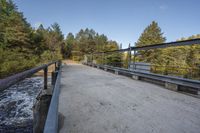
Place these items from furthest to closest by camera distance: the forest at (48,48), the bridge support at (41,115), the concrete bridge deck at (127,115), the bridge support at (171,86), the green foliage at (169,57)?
1. the forest at (48,48)
2. the green foliage at (169,57)
3. the bridge support at (171,86)
4. the concrete bridge deck at (127,115)
5. the bridge support at (41,115)

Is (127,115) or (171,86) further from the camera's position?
(171,86)

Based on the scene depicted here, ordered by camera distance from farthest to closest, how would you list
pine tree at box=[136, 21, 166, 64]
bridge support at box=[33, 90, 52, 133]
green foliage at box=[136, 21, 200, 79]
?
pine tree at box=[136, 21, 166, 64] < green foliage at box=[136, 21, 200, 79] < bridge support at box=[33, 90, 52, 133]

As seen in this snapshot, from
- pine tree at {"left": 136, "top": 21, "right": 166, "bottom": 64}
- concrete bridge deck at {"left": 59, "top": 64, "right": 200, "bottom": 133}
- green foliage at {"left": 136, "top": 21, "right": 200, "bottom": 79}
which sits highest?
pine tree at {"left": 136, "top": 21, "right": 166, "bottom": 64}

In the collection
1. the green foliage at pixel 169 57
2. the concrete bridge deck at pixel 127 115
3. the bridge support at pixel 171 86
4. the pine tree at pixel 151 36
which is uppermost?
the pine tree at pixel 151 36

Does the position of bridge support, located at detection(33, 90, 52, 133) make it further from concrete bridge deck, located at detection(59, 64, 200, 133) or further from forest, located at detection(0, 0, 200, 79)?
forest, located at detection(0, 0, 200, 79)

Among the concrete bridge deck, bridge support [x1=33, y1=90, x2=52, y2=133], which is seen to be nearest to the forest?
the concrete bridge deck

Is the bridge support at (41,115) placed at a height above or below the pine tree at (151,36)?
below

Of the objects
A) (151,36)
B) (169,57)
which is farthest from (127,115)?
(151,36)

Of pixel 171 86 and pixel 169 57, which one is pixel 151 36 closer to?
pixel 169 57

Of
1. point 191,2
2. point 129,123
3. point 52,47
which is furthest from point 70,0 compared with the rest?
point 52,47

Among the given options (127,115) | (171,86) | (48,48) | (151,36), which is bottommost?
(127,115)

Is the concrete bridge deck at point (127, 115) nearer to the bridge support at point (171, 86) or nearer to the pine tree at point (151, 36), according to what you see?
the bridge support at point (171, 86)

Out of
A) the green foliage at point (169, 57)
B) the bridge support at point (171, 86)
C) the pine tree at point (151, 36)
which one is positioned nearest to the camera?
the bridge support at point (171, 86)

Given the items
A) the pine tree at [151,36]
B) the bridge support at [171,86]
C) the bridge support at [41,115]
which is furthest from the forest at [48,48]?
the bridge support at [41,115]
